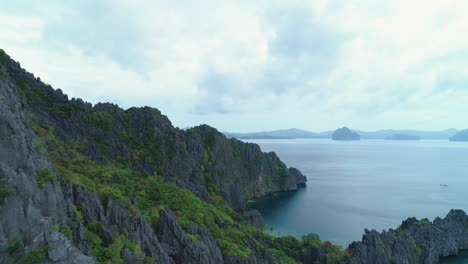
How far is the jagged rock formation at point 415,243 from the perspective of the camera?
4341 centimetres

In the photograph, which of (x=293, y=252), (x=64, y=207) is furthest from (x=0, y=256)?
(x=293, y=252)

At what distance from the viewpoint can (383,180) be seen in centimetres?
12569

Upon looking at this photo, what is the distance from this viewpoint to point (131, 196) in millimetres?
34750

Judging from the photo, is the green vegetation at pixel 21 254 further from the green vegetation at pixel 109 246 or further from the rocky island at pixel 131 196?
the green vegetation at pixel 109 246

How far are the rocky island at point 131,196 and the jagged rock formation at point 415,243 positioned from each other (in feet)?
0.66

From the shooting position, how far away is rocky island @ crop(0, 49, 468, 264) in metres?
14.9

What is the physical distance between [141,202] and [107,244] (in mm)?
17170

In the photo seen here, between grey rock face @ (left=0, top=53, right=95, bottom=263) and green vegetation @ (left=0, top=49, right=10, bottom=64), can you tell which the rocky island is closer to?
grey rock face @ (left=0, top=53, right=95, bottom=263)


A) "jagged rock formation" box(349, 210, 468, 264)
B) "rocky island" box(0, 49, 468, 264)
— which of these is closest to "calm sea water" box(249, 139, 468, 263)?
"rocky island" box(0, 49, 468, 264)

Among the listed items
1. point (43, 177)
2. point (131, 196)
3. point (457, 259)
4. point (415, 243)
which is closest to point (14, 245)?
point (43, 177)

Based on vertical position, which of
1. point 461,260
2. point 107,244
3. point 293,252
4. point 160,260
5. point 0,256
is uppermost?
point 0,256

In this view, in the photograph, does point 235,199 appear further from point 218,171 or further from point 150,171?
point 150,171

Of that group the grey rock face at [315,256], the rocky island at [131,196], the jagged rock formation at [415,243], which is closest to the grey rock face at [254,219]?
the rocky island at [131,196]

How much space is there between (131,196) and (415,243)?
5154 centimetres
